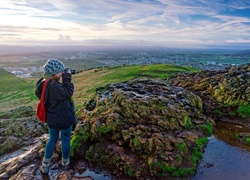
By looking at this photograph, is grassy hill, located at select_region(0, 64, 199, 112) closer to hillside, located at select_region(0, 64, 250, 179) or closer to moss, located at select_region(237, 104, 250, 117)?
hillside, located at select_region(0, 64, 250, 179)

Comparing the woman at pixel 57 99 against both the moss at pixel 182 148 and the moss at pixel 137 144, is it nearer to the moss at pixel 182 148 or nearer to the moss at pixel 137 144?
the moss at pixel 137 144

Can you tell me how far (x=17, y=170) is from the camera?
33.1 feet

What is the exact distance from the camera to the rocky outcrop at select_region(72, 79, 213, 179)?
394 inches

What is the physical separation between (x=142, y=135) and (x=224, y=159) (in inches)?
146

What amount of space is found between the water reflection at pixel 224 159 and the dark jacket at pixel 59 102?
17.5 ft

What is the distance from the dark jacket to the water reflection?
534 cm

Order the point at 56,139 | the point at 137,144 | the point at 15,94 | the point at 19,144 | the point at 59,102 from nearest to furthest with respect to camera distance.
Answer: the point at 59,102 < the point at 56,139 < the point at 137,144 < the point at 19,144 < the point at 15,94

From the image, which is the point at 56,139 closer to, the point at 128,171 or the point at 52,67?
the point at 52,67

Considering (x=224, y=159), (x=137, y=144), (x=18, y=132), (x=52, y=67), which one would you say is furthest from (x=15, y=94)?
(x=224, y=159)

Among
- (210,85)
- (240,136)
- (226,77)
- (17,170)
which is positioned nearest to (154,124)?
(240,136)

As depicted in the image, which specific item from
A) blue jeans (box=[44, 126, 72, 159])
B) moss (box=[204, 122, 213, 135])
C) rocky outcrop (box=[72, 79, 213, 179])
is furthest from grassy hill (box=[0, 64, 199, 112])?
blue jeans (box=[44, 126, 72, 159])

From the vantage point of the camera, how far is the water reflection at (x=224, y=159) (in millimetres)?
9758

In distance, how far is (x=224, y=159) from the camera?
1095cm

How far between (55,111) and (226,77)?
53.1 feet
